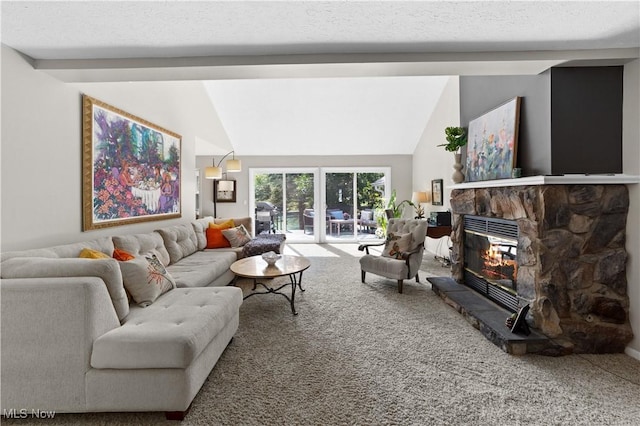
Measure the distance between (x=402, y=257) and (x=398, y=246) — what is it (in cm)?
17

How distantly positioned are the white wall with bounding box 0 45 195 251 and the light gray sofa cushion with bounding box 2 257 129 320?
581 mm

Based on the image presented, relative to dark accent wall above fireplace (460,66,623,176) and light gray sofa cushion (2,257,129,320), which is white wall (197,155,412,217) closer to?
dark accent wall above fireplace (460,66,623,176)

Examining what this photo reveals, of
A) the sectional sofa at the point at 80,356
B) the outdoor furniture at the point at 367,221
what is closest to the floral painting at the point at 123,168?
the sectional sofa at the point at 80,356

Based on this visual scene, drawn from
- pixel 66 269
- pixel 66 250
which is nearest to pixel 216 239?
pixel 66 250

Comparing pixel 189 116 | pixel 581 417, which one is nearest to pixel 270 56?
pixel 581 417

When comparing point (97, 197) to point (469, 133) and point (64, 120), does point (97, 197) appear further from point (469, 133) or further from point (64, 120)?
point (469, 133)

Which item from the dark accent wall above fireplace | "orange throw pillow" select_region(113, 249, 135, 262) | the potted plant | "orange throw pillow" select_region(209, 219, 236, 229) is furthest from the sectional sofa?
the potted plant

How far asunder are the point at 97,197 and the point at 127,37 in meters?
1.83

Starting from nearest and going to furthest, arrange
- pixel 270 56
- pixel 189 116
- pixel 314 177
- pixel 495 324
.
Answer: pixel 270 56 < pixel 495 324 < pixel 189 116 < pixel 314 177

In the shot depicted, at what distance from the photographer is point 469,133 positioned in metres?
4.02

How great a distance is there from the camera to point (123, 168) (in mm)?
3719

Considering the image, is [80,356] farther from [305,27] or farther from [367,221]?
[367,221]

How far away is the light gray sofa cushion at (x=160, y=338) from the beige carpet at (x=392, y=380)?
1.16ft

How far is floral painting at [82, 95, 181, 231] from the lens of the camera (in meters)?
3.21
